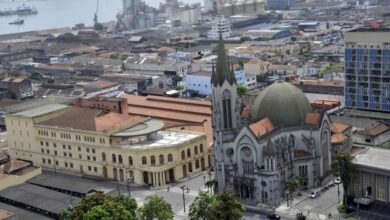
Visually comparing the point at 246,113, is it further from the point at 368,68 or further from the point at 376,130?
the point at 368,68

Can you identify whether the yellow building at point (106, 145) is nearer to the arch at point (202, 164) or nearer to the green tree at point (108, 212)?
the arch at point (202, 164)

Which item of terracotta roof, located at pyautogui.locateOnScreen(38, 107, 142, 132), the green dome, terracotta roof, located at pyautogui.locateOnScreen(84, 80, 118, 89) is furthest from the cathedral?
terracotta roof, located at pyautogui.locateOnScreen(84, 80, 118, 89)

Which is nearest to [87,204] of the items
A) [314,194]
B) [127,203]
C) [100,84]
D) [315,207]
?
[127,203]

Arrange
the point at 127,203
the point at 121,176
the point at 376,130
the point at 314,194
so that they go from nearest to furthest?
the point at 127,203, the point at 314,194, the point at 121,176, the point at 376,130

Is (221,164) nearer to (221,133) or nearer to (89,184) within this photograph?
(221,133)

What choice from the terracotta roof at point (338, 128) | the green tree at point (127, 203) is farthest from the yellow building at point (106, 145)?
the terracotta roof at point (338, 128)

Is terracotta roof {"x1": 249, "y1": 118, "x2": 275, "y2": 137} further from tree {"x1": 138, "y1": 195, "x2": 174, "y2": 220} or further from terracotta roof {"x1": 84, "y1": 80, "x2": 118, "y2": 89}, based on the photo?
terracotta roof {"x1": 84, "y1": 80, "x2": 118, "y2": 89}
